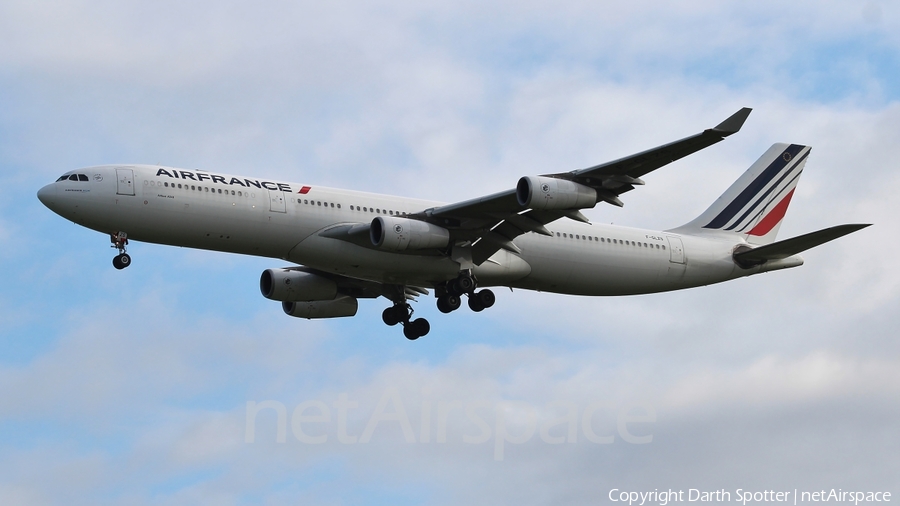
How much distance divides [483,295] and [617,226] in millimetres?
6512

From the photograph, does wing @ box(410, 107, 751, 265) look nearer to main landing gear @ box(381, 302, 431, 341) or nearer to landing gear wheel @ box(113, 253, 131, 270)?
main landing gear @ box(381, 302, 431, 341)

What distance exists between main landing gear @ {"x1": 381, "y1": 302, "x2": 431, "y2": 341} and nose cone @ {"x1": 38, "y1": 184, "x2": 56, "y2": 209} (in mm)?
14375

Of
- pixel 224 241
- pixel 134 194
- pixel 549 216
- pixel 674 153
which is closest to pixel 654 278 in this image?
pixel 549 216

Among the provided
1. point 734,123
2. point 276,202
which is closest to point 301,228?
point 276,202

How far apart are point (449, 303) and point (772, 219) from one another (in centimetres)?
1622

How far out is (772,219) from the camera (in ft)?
173

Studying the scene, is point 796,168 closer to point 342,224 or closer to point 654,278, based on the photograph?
point 654,278

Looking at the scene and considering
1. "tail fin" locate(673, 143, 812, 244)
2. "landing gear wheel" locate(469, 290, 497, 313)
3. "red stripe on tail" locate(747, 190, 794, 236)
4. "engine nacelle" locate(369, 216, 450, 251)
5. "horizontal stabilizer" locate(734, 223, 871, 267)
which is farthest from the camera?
"red stripe on tail" locate(747, 190, 794, 236)

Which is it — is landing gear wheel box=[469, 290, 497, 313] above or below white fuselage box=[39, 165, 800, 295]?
below

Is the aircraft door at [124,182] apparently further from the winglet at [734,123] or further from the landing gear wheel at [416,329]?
the winglet at [734,123]

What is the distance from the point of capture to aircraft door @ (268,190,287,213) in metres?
42.2

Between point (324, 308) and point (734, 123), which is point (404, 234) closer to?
point (324, 308)

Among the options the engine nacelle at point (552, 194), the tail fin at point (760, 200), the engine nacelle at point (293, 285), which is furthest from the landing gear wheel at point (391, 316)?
the tail fin at point (760, 200)

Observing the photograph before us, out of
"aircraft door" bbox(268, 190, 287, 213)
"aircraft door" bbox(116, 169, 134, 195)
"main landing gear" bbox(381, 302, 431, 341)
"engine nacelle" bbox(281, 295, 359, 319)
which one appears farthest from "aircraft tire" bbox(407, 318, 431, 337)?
"aircraft door" bbox(116, 169, 134, 195)
